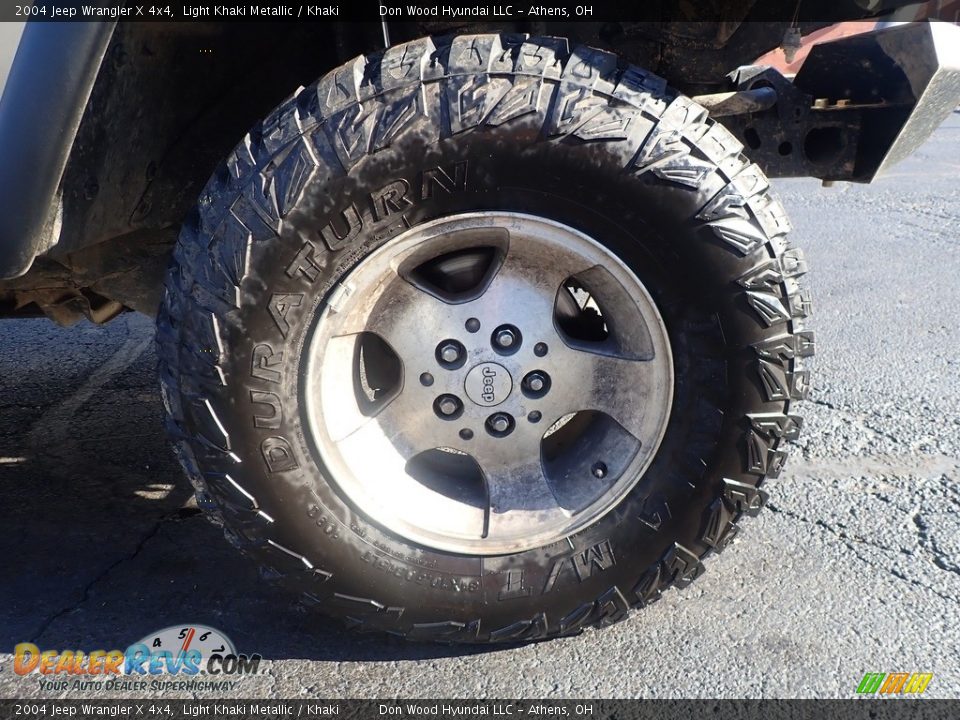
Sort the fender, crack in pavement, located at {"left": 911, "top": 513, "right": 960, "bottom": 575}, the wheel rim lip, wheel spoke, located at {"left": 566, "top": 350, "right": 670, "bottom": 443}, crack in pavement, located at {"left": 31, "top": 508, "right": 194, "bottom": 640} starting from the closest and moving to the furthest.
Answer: the fender < the wheel rim lip < wheel spoke, located at {"left": 566, "top": 350, "right": 670, "bottom": 443} < crack in pavement, located at {"left": 31, "top": 508, "right": 194, "bottom": 640} < crack in pavement, located at {"left": 911, "top": 513, "right": 960, "bottom": 575}

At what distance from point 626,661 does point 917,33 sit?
1742mm

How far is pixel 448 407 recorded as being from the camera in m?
2.01

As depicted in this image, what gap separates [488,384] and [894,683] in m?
1.17

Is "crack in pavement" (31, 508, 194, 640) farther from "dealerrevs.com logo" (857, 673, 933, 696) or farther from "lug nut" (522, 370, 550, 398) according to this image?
"dealerrevs.com logo" (857, 673, 933, 696)

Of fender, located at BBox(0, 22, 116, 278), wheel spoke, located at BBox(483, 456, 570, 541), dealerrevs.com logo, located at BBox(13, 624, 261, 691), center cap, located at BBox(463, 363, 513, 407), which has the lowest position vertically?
dealerrevs.com logo, located at BBox(13, 624, 261, 691)

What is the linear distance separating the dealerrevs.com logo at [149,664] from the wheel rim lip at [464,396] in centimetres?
52

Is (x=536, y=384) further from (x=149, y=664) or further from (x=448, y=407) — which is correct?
(x=149, y=664)

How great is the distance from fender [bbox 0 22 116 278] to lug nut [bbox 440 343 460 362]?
0.92 m

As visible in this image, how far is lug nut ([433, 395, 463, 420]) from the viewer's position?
6.56 ft

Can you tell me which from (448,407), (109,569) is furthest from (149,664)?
(448,407)

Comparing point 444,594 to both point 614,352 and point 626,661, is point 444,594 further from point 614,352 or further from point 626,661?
point 614,352

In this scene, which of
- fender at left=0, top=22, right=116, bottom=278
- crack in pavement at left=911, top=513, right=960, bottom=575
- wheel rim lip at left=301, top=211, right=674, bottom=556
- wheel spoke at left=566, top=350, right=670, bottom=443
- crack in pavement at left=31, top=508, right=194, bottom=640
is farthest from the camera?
crack in pavement at left=911, top=513, right=960, bottom=575

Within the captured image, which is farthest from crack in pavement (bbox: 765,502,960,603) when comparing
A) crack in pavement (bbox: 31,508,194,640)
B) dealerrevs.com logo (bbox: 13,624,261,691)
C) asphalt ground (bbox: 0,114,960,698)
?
crack in pavement (bbox: 31,508,194,640)

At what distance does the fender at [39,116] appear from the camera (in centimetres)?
170
